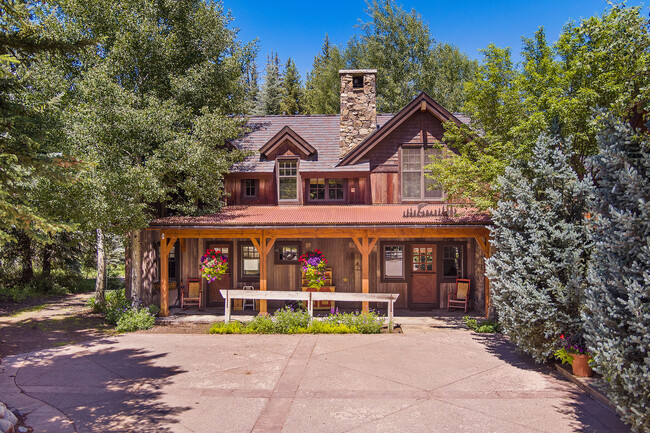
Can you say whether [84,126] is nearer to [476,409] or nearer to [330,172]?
[330,172]

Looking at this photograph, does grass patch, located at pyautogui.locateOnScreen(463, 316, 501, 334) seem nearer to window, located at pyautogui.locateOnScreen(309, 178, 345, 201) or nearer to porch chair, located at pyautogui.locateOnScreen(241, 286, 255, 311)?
window, located at pyautogui.locateOnScreen(309, 178, 345, 201)

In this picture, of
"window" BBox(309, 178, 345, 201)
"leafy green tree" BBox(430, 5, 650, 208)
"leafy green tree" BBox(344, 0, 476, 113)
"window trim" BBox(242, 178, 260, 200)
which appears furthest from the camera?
"leafy green tree" BBox(344, 0, 476, 113)

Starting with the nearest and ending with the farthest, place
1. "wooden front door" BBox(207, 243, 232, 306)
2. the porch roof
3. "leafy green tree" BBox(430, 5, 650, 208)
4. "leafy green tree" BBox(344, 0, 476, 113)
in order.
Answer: "leafy green tree" BBox(430, 5, 650, 208) < the porch roof < "wooden front door" BBox(207, 243, 232, 306) < "leafy green tree" BBox(344, 0, 476, 113)

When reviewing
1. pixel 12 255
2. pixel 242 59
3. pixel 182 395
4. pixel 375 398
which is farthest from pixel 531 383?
pixel 12 255

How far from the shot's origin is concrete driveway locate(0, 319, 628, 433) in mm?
6457

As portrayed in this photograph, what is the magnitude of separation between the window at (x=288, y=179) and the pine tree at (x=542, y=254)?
26.8 ft

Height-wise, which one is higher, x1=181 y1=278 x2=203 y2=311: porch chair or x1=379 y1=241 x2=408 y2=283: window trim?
x1=379 y1=241 x2=408 y2=283: window trim

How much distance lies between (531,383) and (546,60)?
25.3 ft

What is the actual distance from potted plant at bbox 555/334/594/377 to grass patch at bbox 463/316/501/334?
3.45 metres

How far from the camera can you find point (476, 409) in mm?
6902

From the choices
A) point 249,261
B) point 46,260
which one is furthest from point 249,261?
point 46,260

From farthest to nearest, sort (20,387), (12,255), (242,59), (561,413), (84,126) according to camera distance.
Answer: (12,255) → (242,59) → (84,126) → (20,387) → (561,413)

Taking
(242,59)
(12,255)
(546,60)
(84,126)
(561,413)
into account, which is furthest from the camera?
(12,255)

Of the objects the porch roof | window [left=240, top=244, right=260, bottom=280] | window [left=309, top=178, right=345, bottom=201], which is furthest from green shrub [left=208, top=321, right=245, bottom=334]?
window [left=309, top=178, right=345, bottom=201]
